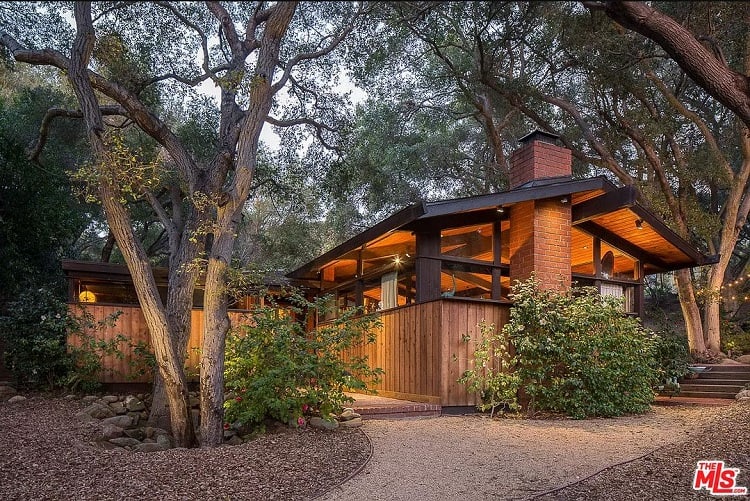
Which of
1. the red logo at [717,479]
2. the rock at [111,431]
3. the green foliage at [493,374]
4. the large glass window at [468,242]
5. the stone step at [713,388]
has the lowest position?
the rock at [111,431]

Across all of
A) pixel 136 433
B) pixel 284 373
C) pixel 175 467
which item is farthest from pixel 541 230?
pixel 136 433

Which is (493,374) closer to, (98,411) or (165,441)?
(165,441)

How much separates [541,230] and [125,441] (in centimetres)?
670

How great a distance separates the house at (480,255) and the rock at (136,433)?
402 cm

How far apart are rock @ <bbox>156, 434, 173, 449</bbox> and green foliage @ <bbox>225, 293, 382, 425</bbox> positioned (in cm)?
76

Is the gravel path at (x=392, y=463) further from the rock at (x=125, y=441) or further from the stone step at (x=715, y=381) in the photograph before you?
the stone step at (x=715, y=381)

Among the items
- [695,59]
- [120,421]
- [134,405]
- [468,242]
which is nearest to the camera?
[695,59]

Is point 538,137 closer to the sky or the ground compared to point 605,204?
closer to the sky

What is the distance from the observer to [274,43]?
21.5 ft

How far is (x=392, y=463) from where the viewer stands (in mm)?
5176

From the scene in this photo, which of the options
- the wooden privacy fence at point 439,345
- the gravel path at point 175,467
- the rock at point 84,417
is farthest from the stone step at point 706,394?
the rock at point 84,417

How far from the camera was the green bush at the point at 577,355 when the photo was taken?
26.1 feet

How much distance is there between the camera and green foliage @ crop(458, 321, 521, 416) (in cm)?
802

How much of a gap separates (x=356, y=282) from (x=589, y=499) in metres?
7.96
